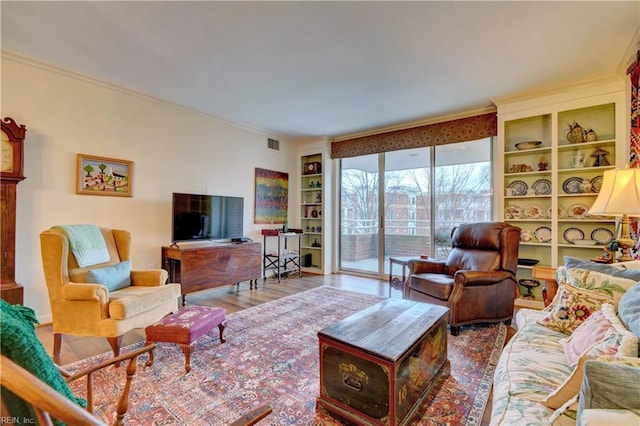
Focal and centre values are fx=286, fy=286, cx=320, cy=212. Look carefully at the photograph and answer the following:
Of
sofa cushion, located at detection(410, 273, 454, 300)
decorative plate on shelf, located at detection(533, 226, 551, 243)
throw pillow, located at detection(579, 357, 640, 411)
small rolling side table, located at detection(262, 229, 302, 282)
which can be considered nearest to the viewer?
throw pillow, located at detection(579, 357, 640, 411)

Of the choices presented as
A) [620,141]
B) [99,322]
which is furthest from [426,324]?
[620,141]

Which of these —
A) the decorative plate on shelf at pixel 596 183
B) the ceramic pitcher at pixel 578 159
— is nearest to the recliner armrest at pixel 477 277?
the decorative plate on shelf at pixel 596 183

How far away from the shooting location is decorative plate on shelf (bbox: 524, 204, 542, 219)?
11.9 feet

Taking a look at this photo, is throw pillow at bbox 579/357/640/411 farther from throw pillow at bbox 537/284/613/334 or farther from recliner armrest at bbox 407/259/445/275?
recliner armrest at bbox 407/259/445/275

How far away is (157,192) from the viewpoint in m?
3.69

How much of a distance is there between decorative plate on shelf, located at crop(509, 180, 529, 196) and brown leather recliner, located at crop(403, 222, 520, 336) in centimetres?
95

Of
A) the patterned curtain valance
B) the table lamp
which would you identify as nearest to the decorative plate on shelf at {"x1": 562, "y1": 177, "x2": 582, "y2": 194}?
the patterned curtain valance

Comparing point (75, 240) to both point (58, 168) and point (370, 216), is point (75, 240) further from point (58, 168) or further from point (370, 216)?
point (370, 216)

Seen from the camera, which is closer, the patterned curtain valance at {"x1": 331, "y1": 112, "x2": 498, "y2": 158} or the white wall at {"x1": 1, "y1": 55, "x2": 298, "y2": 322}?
the white wall at {"x1": 1, "y1": 55, "x2": 298, "y2": 322}

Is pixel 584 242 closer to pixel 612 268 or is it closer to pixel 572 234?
pixel 572 234

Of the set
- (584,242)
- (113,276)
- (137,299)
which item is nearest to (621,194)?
(584,242)

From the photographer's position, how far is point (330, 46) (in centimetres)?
249

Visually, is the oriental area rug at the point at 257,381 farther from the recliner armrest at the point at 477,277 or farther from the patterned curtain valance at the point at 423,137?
the patterned curtain valance at the point at 423,137

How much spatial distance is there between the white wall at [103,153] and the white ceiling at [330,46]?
25 cm
